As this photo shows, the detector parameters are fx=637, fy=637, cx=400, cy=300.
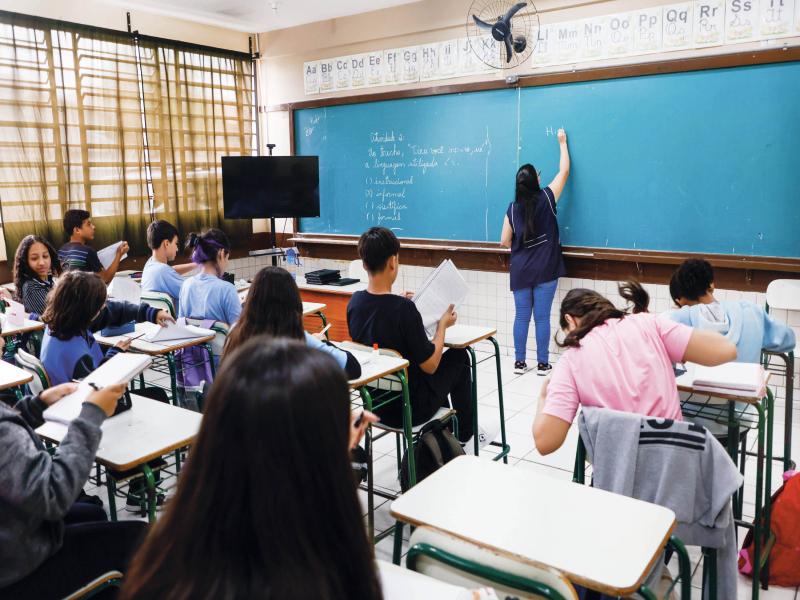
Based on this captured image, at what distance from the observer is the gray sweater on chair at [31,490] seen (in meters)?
1.35

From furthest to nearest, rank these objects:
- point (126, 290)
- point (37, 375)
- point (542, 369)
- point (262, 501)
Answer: point (542, 369), point (126, 290), point (37, 375), point (262, 501)

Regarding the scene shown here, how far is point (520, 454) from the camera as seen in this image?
11.8 ft

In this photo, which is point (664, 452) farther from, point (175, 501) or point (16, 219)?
point (16, 219)

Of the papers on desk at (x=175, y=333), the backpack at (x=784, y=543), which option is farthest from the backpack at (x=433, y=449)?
the papers on desk at (x=175, y=333)

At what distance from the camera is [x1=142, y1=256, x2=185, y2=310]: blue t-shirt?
4219 millimetres

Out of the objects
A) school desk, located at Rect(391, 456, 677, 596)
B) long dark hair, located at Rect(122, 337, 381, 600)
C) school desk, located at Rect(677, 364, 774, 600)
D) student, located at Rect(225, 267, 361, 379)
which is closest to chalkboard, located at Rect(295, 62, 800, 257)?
school desk, located at Rect(677, 364, 774, 600)

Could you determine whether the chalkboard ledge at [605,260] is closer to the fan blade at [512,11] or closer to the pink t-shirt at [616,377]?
the fan blade at [512,11]

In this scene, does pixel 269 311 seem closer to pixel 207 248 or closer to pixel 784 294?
pixel 207 248

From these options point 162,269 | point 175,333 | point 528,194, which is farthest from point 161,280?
point 528,194

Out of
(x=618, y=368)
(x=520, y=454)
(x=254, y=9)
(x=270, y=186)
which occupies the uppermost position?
(x=254, y=9)

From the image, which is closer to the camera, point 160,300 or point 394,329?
point 394,329

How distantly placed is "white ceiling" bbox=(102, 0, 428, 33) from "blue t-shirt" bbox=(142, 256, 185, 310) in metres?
2.68

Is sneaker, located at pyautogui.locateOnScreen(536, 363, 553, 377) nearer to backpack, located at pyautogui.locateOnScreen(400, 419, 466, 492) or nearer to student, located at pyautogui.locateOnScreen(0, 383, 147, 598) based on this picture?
backpack, located at pyautogui.locateOnScreen(400, 419, 466, 492)

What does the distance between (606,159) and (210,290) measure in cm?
301
